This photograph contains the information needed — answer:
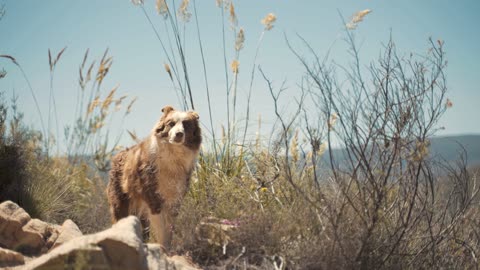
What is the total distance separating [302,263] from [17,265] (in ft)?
8.26

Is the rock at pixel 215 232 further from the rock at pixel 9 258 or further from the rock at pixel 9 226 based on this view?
the rock at pixel 9 226

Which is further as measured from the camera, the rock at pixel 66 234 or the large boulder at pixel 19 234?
the large boulder at pixel 19 234

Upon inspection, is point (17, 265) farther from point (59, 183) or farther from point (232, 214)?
point (59, 183)

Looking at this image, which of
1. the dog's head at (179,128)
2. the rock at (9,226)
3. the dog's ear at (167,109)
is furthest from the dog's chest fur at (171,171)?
the rock at (9,226)

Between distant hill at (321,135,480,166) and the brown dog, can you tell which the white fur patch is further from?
distant hill at (321,135,480,166)

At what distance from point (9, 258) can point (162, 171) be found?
1810 millimetres

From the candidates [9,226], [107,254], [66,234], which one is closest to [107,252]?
[107,254]

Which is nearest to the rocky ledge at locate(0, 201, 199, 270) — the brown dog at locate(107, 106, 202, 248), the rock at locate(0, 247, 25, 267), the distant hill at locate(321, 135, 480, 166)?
the rock at locate(0, 247, 25, 267)

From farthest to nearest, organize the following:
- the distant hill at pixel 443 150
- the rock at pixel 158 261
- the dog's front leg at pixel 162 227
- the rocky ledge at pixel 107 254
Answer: the dog's front leg at pixel 162 227 < the distant hill at pixel 443 150 < the rock at pixel 158 261 < the rocky ledge at pixel 107 254

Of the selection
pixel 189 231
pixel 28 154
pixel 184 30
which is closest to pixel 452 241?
pixel 189 231

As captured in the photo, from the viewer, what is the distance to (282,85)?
4.96 m

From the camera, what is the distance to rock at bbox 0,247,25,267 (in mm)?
4125

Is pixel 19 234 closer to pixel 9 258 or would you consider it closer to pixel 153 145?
pixel 9 258

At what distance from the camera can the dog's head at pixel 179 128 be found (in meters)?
5.30
